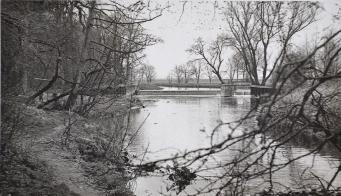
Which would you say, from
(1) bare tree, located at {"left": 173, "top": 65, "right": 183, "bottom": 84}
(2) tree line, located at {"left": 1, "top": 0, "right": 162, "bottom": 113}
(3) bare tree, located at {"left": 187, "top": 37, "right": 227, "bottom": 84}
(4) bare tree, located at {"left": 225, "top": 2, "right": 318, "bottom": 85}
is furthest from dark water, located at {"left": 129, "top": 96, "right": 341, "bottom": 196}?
(2) tree line, located at {"left": 1, "top": 0, "right": 162, "bottom": 113}

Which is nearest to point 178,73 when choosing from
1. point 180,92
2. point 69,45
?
point 180,92

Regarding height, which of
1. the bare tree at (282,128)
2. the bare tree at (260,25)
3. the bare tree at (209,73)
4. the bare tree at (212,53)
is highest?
the bare tree at (260,25)

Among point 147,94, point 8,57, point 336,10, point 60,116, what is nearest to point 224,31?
point 336,10

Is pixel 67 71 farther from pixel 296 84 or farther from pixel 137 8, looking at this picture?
pixel 296 84

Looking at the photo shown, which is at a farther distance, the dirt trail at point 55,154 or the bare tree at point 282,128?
the dirt trail at point 55,154

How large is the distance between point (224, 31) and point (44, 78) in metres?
2.21

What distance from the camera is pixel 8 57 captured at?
3.32 metres

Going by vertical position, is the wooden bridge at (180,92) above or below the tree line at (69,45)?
below

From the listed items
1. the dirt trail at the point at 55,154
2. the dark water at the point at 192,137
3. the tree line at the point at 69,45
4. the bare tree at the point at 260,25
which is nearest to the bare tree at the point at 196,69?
the dark water at the point at 192,137

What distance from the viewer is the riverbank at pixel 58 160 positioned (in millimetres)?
3061

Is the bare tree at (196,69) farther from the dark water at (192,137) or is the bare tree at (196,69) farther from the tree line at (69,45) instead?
the tree line at (69,45)

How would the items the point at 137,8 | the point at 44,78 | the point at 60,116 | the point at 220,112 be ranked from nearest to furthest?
the point at 220,112
the point at 137,8
the point at 44,78
the point at 60,116

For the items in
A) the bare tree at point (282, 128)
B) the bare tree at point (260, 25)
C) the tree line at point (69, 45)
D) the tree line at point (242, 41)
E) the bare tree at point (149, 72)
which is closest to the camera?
the bare tree at point (282, 128)

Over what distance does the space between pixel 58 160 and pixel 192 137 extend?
138cm
